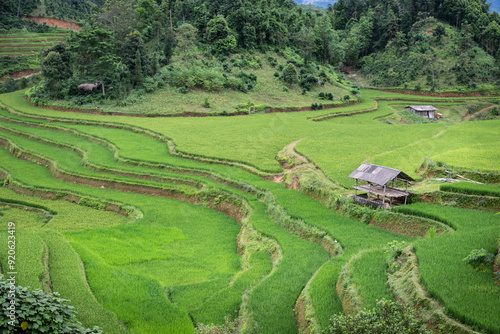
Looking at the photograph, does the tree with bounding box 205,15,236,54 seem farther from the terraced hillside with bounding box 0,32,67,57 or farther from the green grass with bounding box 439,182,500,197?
the green grass with bounding box 439,182,500,197

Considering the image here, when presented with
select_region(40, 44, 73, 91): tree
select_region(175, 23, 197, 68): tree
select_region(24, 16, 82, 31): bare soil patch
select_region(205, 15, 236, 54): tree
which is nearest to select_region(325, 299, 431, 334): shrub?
select_region(40, 44, 73, 91): tree

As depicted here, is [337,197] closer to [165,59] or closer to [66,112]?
[66,112]

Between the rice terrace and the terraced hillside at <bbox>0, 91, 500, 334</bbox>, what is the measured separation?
90 mm

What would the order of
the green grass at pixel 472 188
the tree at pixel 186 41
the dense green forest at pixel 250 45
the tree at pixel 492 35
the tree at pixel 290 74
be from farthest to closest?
the tree at pixel 492 35 → the tree at pixel 186 41 → the tree at pixel 290 74 → the dense green forest at pixel 250 45 → the green grass at pixel 472 188

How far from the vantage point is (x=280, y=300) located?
10938 millimetres

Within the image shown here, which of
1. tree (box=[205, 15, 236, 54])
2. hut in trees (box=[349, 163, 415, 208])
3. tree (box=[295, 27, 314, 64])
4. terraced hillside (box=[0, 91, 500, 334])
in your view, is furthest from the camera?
tree (box=[295, 27, 314, 64])

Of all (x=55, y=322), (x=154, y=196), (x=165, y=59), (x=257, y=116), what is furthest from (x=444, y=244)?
(x=165, y=59)

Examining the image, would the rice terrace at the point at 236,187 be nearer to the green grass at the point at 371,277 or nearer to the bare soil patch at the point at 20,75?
the green grass at the point at 371,277

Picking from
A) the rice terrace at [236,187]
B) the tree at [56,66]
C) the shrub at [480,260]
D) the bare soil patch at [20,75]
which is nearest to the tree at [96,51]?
the rice terrace at [236,187]

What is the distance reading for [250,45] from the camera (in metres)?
61.3

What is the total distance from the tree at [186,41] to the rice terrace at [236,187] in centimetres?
32

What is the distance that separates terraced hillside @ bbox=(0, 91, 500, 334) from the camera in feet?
33.7

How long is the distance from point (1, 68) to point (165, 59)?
29196 millimetres

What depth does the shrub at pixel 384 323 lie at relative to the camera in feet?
24.2
